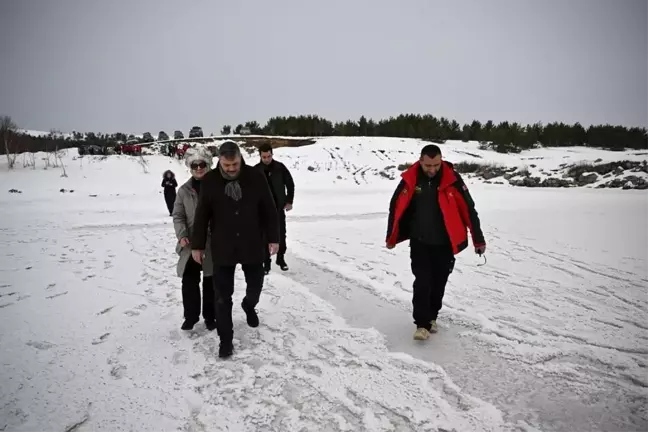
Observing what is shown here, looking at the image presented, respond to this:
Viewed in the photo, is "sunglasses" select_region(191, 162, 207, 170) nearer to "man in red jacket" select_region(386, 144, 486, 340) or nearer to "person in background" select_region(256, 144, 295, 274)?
"person in background" select_region(256, 144, 295, 274)

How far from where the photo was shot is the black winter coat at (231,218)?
3.07 m

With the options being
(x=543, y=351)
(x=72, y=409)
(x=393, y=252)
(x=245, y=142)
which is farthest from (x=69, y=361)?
(x=245, y=142)

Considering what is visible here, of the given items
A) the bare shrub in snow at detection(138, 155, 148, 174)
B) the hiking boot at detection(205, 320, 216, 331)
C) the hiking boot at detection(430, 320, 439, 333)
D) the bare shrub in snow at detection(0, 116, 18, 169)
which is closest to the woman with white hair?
the hiking boot at detection(205, 320, 216, 331)

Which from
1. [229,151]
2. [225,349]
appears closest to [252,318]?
[225,349]

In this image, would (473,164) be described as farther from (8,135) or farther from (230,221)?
(8,135)

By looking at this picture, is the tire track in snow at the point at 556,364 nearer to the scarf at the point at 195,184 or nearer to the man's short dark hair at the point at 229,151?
the scarf at the point at 195,184

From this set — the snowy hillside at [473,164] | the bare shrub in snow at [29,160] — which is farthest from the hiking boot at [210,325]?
the bare shrub in snow at [29,160]

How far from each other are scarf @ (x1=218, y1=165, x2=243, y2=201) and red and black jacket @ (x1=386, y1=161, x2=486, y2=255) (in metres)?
1.43

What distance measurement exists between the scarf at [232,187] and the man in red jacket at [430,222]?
1.52 m

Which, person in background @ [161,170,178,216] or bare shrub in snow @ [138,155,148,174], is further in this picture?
bare shrub in snow @ [138,155,148,174]

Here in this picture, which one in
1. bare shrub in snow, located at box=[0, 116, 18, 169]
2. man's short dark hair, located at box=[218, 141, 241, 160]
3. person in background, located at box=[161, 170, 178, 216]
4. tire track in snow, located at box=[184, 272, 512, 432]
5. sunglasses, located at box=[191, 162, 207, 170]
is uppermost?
bare shrub in snow, located at box=[0, 116, 18, 169]

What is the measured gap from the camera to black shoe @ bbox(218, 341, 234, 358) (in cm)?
325

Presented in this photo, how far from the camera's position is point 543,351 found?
328 cm

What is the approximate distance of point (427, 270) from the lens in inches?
139
